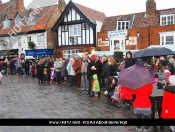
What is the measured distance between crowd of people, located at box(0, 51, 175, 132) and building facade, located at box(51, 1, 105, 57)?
279 inches

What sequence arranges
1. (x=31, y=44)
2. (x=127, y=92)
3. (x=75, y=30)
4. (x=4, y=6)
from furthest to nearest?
(x=4, y=6), (x=31, y=44), (x=75, y=30), (x=127, y=92)

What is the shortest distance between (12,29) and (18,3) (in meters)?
5.09

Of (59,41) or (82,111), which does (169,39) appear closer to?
(59,41)

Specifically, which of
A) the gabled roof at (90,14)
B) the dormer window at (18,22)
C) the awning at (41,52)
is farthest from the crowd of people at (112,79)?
the dormer window at (18,22)

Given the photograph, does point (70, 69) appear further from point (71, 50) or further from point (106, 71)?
point (71, 50)

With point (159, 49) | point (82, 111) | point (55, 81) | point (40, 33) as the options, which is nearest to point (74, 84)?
point (55, 81)

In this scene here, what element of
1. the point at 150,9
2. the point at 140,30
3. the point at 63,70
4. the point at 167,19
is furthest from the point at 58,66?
the point at 150,9

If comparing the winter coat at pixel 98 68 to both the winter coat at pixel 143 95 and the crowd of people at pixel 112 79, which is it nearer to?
the crowd of people at pixel 112 79

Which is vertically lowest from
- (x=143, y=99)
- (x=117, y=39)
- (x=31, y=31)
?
(x=143, y=99)

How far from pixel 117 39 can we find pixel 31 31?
11960mm

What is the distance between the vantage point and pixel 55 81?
14680 mm

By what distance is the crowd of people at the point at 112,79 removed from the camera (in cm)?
455

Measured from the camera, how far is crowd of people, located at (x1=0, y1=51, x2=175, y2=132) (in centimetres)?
455

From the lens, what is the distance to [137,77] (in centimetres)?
449
